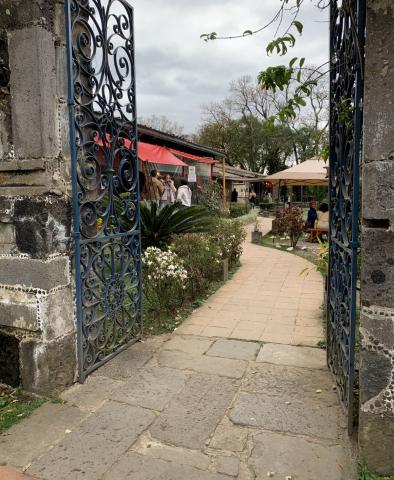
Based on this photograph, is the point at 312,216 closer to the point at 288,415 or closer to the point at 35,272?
the point at 288,415

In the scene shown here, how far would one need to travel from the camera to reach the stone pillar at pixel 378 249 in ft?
6.49

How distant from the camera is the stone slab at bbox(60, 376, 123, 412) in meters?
2.85

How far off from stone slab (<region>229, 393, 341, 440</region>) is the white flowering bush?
195 cm

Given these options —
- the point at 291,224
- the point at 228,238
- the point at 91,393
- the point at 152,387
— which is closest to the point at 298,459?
the point at 152,387

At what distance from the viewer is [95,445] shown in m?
2.39

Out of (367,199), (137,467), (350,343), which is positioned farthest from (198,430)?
(367,199)

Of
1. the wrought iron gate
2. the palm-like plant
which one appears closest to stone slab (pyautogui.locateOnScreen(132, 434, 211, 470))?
the wrought iron gate

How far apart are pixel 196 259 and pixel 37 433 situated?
3.59m

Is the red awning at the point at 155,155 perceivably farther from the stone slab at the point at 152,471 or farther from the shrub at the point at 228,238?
the stone slab at the point at 152,471

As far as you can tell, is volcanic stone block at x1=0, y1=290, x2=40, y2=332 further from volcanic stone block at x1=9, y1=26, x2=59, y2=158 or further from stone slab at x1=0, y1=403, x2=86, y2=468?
volcanic stone block at x1=9, y1=26, x2=59, y2=158

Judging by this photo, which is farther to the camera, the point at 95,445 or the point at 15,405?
the point at 15,405

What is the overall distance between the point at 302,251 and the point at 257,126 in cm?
2649

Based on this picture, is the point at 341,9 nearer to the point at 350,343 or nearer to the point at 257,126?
the point at 350,343

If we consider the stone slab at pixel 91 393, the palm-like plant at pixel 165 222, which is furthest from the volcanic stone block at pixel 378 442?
the palm-like plant at pixel 165 222
